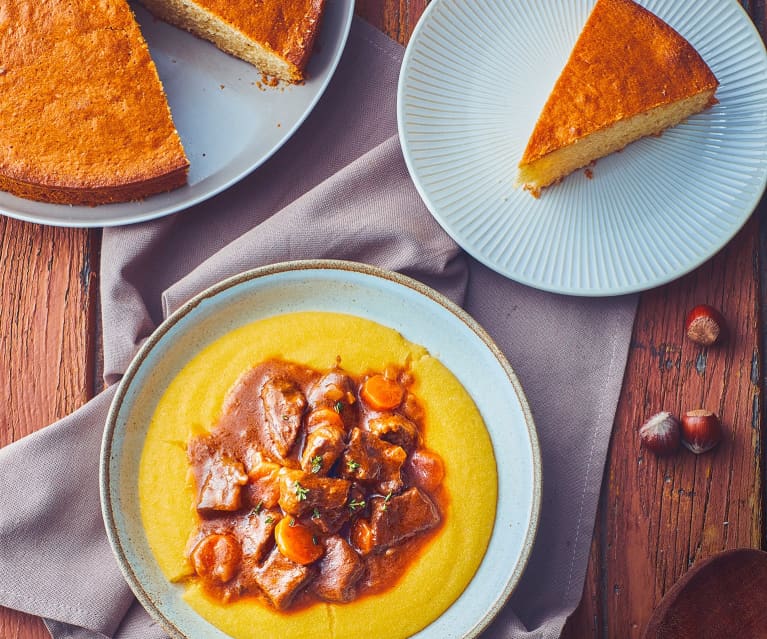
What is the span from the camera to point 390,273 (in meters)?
4.16

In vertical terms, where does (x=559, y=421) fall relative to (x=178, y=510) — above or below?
above

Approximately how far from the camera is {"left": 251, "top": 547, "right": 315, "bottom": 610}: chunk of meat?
394 cm

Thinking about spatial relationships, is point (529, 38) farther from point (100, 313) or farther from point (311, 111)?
point (100, 313)

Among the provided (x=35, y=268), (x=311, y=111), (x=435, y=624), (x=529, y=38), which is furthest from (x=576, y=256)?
(x=35, y=268)

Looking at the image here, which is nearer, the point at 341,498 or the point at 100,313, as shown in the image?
the point at 341,498

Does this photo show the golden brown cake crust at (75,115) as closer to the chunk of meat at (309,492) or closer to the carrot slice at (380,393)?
the carrot slice at (380,393)

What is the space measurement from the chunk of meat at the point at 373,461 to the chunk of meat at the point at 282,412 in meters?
0.29

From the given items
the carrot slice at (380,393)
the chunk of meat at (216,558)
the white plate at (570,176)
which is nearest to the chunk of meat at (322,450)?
the carrot slice at (380,393)

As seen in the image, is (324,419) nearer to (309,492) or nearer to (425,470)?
(309,492)

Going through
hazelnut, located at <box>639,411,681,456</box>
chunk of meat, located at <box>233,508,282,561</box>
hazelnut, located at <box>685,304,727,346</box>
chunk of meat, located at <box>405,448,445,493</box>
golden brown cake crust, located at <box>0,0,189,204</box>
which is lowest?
chunk of meat, located at <box>233,508,282,561</box>

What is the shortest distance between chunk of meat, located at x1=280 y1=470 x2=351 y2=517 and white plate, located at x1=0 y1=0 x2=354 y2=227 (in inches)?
62.1

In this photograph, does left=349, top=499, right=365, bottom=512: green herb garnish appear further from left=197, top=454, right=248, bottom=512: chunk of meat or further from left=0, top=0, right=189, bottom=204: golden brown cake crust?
left=0, top=0, right=189, bottom=204: golden brown cake crust

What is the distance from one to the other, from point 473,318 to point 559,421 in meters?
0.73

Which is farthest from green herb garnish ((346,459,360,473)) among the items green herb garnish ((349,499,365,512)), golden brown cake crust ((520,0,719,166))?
golden brown cake crust ((520,0,719,166))
